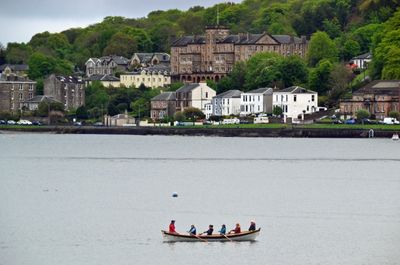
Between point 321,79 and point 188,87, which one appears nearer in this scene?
point 321,79

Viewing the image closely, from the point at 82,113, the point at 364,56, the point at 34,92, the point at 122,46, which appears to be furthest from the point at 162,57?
the point at 364,56

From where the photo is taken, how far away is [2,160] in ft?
314

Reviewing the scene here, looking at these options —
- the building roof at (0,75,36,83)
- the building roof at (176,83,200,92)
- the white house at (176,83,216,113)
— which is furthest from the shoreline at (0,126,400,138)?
the building roof at (0,75,36,83)

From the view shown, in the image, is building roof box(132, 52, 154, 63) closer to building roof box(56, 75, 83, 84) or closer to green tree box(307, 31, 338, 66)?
building roof box(56, 75, 83, 84)

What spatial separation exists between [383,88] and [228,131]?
13790 millimetres

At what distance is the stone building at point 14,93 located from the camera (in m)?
156

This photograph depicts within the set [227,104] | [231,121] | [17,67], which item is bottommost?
[231,121]

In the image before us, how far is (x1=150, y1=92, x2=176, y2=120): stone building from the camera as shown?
14050cm

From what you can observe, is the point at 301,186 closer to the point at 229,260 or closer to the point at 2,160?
the point at 229,260

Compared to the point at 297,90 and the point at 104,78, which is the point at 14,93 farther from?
the point at 297,90

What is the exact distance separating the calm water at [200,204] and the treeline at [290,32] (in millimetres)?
33315

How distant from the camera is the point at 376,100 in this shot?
125812 mm

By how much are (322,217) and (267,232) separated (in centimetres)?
485

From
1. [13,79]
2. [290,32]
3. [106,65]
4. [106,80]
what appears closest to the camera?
[13,79]
